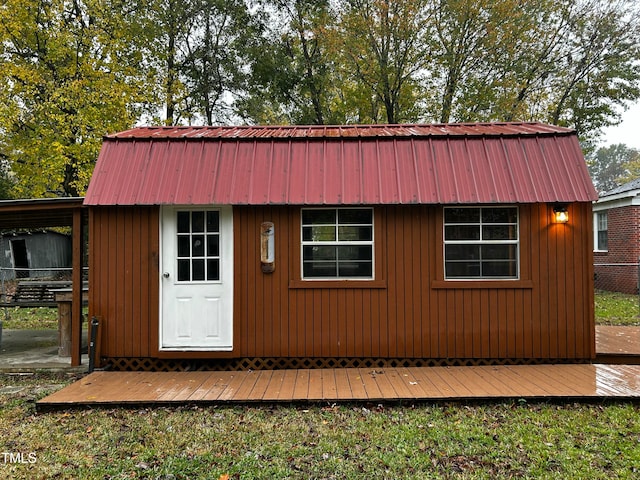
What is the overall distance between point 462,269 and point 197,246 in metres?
3.34

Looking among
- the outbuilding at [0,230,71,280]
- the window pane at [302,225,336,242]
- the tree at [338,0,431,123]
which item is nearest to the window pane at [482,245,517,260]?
the window pane at [302,225,336,242]

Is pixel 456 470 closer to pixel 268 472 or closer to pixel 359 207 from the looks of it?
pixel 268 472

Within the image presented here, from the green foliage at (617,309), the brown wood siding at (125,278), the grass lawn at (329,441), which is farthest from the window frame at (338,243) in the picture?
the green foliage at (617,309)

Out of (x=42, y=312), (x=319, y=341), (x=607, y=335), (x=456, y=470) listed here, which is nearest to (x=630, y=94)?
(x=607, y=335)

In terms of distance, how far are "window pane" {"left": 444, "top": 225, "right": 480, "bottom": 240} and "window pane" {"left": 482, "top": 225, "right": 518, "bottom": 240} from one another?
0.10 metres

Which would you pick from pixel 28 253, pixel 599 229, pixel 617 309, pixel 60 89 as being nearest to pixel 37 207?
pixel 60 89

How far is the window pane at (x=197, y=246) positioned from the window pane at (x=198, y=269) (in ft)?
0.29

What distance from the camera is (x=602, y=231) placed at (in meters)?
13.5

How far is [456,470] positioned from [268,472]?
4.37ft

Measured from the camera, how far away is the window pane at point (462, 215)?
5.17 meters

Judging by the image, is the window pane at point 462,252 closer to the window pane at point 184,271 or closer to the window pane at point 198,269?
the window pane at point 198,269

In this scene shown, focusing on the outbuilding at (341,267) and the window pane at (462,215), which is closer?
the outbuilding at (341,267)

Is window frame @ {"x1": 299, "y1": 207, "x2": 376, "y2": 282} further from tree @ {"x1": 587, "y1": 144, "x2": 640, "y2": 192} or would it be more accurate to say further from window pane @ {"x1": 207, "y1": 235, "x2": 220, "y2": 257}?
tree @ {"x1": 587, "y1": 144, "x2": 640, "y2": 192}

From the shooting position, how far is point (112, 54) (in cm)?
1233
